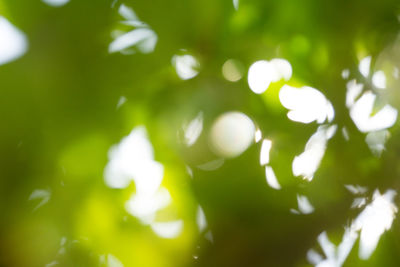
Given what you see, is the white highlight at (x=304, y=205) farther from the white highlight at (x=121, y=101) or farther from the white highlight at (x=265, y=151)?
the white highlight at (x=121, y=101)

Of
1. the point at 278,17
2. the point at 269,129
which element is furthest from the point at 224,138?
the point at 278,17

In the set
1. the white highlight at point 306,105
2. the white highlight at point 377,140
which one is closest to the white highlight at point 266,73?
the white highlight at point 306,105

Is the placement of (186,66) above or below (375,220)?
above

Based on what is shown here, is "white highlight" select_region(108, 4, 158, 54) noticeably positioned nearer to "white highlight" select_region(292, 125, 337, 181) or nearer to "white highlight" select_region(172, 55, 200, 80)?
"white highlight" select_region(172, 55, 200, 80)

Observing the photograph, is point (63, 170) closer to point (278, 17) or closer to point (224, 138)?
point (224, 138)

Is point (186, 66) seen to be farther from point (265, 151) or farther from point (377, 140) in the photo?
point (377, 140)

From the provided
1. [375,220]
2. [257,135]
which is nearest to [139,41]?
[257,135]

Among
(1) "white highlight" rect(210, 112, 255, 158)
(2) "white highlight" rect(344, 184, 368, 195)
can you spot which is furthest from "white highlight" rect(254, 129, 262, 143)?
(2) "white highlight" rect(344, 184, 368, 195)
